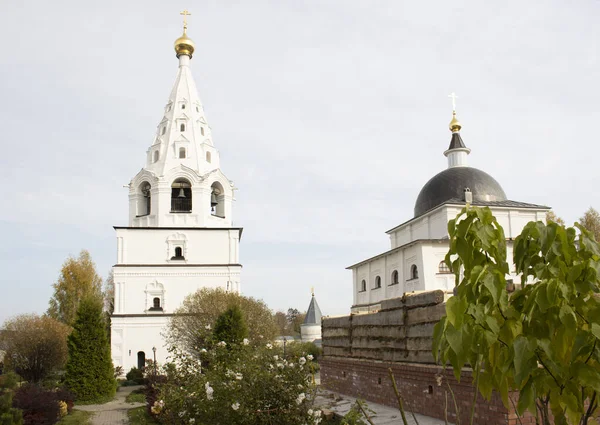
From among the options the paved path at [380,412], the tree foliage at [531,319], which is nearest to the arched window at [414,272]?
the paved path at [380,412]

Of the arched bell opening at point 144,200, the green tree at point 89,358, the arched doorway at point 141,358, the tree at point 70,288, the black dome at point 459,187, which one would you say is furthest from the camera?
the tree at point 70,288

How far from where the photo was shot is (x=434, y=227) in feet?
101

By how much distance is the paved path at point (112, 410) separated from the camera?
1722 cm

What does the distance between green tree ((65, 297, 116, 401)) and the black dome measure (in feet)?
61.5

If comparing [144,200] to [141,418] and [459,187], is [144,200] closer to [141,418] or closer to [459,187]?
[459,187]

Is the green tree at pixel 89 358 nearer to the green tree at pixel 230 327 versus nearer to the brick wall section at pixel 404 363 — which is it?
the green tree at pixel 230 327

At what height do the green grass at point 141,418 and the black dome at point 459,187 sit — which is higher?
the black dome at point 459,187

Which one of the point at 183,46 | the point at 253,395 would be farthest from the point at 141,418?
the point at 183,46

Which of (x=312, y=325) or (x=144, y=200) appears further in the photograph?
(x=312, y=325)

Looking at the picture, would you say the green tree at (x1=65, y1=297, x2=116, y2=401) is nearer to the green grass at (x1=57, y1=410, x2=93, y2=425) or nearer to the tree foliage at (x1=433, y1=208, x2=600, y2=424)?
the green grass at (x1=57, y1=410, x2=93, y2=425)

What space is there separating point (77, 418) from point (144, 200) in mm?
20331

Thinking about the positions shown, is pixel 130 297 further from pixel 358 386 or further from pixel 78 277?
pixel 358 386

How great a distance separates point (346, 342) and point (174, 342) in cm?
1747

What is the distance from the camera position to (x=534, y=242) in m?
2.38
